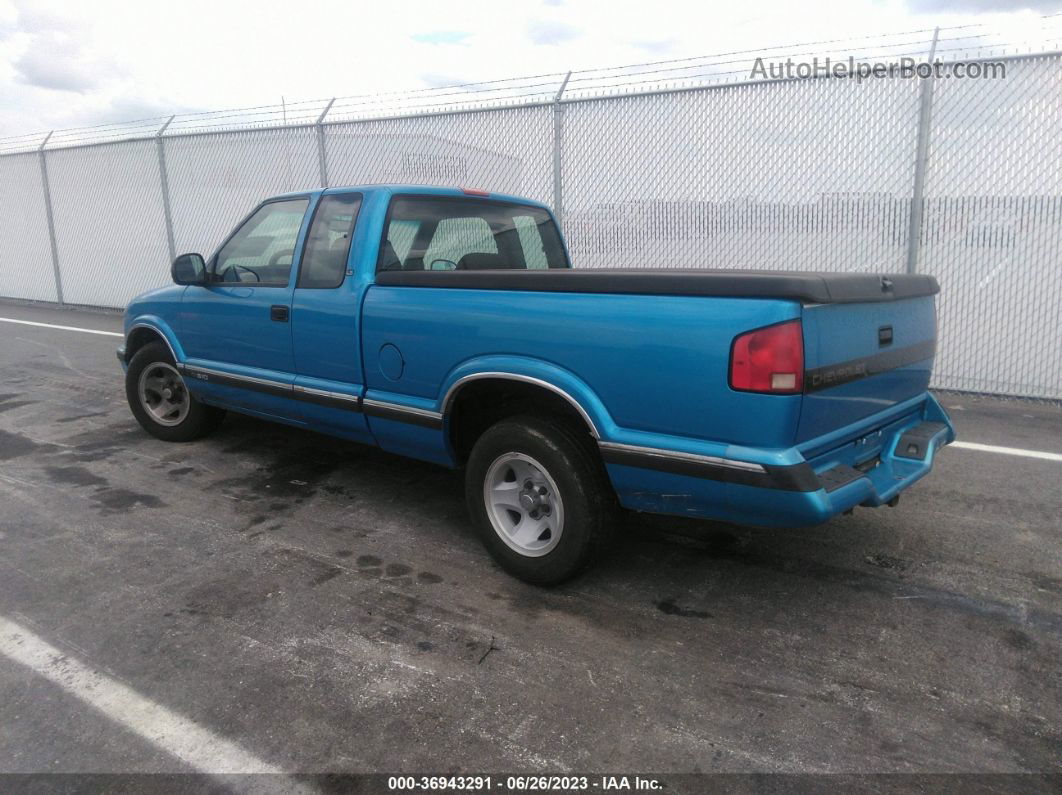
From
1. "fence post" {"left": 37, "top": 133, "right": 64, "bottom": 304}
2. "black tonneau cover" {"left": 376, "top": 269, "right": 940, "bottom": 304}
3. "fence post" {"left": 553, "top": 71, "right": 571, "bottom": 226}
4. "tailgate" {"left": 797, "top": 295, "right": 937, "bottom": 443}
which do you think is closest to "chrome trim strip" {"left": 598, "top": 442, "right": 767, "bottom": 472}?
"tailgate" {"left": 797, "top": 295, "right": 937, "bottom": 443}

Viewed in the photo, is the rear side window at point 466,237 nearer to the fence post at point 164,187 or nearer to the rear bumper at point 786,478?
the rear bumper at point 786,478

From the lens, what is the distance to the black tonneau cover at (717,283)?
276 cm

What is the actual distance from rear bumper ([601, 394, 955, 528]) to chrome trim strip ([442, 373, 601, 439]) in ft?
0.40

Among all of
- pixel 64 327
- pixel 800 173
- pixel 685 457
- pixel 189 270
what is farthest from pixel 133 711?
pixel 64 327

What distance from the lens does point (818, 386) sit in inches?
113

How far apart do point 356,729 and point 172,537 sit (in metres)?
2.05

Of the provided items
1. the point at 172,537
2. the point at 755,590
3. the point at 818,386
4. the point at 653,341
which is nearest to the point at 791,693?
the point at 755,590

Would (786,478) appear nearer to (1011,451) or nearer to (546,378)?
(546,378)

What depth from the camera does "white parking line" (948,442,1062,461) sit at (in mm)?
5426

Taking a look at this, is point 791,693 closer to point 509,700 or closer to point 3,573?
point 509,700

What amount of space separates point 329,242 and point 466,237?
0.80 m

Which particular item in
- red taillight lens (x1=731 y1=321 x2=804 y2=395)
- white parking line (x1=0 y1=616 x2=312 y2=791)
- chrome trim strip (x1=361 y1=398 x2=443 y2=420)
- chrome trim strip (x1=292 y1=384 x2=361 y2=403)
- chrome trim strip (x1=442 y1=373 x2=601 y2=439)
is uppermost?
red taillight lens (x1=731 y1=321 x2=804 y2=395)

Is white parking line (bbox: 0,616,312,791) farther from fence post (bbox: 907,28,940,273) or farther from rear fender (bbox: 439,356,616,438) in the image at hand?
fence post (bbox: 907,28,940,273)

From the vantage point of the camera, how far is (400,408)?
3.99 metres
